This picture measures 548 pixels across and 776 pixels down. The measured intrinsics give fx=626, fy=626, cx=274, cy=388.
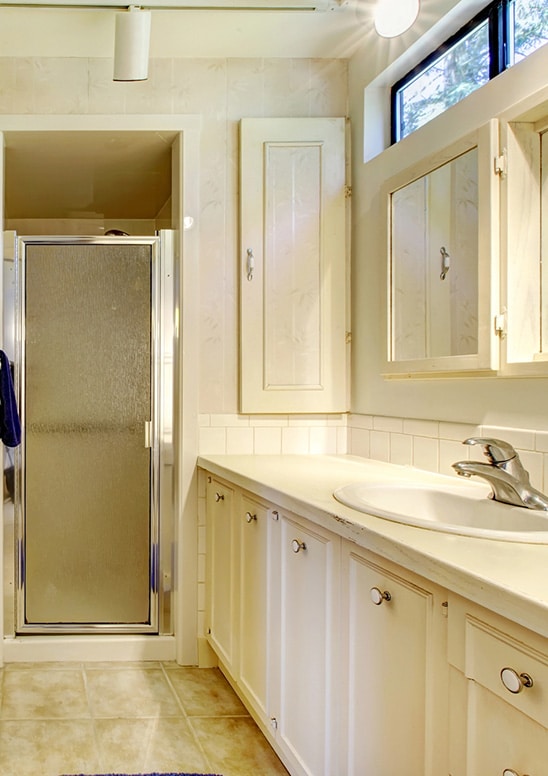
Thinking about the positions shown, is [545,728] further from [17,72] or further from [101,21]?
[17,72]

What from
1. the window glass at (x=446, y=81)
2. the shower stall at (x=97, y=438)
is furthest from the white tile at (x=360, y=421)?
the window glass at (x=446, y=81)

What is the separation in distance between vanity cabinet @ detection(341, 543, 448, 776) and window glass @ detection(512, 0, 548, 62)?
4.78ft

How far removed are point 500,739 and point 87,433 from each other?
2139mm

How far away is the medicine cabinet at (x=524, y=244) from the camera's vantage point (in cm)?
159

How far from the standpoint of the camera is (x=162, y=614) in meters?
2.69

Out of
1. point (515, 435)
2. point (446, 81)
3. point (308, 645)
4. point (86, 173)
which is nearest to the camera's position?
point (308, 645)

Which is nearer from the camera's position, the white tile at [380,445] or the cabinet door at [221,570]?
the cabinet door at [221,570]

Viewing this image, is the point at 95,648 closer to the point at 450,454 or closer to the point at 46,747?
the point at 46,747

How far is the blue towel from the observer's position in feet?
8.18

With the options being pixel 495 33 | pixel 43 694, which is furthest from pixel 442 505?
pixel 43 694

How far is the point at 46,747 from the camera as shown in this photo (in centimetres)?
200

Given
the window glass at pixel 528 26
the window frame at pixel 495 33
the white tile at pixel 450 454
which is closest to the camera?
the window glass at pixel 528 26

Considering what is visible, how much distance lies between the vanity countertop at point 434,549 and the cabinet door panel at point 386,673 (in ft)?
0.27

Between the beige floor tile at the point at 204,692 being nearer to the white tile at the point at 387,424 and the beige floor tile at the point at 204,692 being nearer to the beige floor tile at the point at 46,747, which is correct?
the beige floor tile at the point at 46,747
